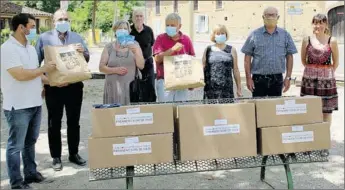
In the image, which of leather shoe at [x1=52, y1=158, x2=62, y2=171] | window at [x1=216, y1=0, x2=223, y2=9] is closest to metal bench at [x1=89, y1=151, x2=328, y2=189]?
leather shoe at [x1=52, y1=158, x2=62, y2=171]

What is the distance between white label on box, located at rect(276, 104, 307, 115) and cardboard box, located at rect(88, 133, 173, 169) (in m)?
0.81

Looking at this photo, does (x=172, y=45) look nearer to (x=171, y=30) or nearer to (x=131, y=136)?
(x=171, y=30)

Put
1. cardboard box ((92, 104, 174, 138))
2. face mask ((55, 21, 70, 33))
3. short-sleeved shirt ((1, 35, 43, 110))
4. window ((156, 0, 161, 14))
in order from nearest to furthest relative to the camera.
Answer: cardboard box ((92, 104, 174, 138)) → short-sleeved shirt ((1, 35, 43, 110)) → face mask ((55, 21, 70, 33)) → window ((156, 0, 161, 14))

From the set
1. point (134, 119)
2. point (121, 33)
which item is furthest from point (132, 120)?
point (121, 33)

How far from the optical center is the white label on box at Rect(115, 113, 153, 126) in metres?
2.63

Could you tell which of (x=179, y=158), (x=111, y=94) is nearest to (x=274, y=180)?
(x=179, y=158)

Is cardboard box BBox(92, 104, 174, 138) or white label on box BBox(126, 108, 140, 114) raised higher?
white label on box BBox(126, 108, 140, 114)

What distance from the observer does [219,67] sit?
4.12 m

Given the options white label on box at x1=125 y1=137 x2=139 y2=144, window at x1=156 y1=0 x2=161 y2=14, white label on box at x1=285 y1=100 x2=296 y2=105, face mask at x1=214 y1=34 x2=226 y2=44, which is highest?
window at x1=156 y1=0 x2=161 y2=14

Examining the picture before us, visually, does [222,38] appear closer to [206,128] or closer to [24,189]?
[206,128]

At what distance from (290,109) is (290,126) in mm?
121

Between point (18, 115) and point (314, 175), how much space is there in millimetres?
2932

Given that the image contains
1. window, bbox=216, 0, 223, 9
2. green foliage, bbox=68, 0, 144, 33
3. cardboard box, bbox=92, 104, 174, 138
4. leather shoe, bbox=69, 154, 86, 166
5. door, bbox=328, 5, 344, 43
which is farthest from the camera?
window, bbox=216, 0, 223, 9

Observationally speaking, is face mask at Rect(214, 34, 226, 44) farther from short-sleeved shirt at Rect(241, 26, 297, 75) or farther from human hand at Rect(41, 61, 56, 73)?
human hand at Rect(41, 61, 56, 73)
